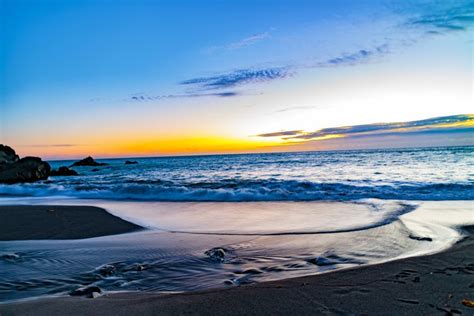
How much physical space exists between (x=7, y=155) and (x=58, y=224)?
34.9 m

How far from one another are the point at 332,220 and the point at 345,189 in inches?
248

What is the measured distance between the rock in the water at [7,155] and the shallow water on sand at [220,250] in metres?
34.7

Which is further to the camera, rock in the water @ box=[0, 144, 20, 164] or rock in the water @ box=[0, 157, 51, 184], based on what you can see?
rock in the water @ box=[0, 144, 20, 164]

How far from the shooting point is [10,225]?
7918 mm

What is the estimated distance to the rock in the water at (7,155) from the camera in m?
34.8

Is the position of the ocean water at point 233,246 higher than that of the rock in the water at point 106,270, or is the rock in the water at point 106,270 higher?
the rock in the water at point 106,270

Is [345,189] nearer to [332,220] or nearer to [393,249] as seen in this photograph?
[332,220]

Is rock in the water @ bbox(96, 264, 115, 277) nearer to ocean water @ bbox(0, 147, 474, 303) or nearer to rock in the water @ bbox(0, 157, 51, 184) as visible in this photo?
ocean water @ bbox(0, 147, 474, 303)

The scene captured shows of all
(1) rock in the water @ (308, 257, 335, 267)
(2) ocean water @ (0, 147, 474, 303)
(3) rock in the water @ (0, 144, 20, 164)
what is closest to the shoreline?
(2) ocean water @ (0, 147, 474, 303)

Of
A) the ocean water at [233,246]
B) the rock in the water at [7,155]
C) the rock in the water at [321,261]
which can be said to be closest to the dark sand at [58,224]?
the ocean water at [233,246]

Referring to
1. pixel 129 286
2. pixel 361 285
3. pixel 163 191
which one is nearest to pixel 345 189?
pixel 163 191

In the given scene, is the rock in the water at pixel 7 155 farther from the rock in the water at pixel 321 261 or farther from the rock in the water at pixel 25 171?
the rock in the water at pixel 321 261

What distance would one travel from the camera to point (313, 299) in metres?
3.12

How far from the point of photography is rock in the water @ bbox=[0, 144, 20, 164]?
34.8 m
